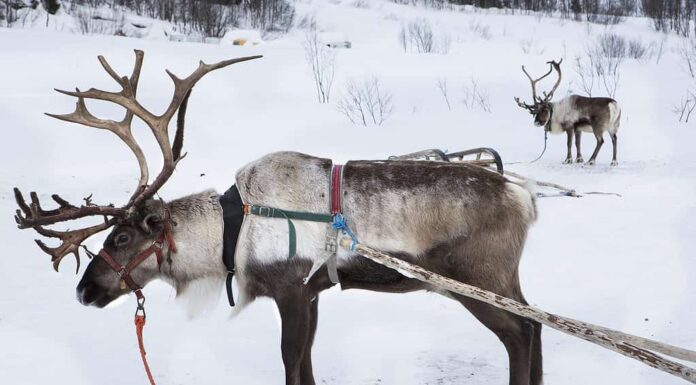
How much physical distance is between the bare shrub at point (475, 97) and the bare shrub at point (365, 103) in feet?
5.75

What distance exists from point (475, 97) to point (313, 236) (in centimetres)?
1431

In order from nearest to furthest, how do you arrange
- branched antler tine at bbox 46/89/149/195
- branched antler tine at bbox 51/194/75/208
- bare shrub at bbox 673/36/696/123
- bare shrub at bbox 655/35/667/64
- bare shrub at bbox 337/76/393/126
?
branched antler tine at bbox 51/194/75/208
branched antler tine at bbox 46/89/149/195
bare shrub at bbox 337/76/393/126
bare shrub at bbox 673/36/696/123
bare shrub at bbox 655/35/667/64

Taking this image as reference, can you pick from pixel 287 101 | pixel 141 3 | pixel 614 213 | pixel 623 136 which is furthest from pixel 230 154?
pixel 141 3

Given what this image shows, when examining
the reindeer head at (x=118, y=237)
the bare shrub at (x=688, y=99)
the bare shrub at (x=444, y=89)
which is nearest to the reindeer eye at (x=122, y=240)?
the reindeer head at (x=118, y=237)

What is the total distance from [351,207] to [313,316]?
65 cm

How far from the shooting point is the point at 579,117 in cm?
1324

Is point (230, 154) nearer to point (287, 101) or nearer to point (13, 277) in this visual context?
point (287, 101)

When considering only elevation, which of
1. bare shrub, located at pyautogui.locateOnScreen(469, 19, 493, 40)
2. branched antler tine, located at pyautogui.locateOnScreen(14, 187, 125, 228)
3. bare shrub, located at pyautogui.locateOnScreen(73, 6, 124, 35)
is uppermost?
bare shrub, located at pyautogui.locateOnScreen(469, 19, 493, 40)

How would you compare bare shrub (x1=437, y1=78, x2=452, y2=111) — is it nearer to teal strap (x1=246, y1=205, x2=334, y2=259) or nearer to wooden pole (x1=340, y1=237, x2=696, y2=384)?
teal strap (x1=246, y1=205, x2=334, y2=259)

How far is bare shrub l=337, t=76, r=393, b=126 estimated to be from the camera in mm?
15188

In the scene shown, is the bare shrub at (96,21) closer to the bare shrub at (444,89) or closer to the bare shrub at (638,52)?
the bare shrub at (444,89)

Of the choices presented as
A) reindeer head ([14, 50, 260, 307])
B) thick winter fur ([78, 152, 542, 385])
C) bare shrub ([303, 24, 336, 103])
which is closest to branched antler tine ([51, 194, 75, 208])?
reindeer head ([14, 50, 260, 307])

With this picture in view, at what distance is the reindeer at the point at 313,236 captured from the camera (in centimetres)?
340

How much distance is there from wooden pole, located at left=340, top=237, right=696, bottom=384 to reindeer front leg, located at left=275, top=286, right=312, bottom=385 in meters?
0.43
